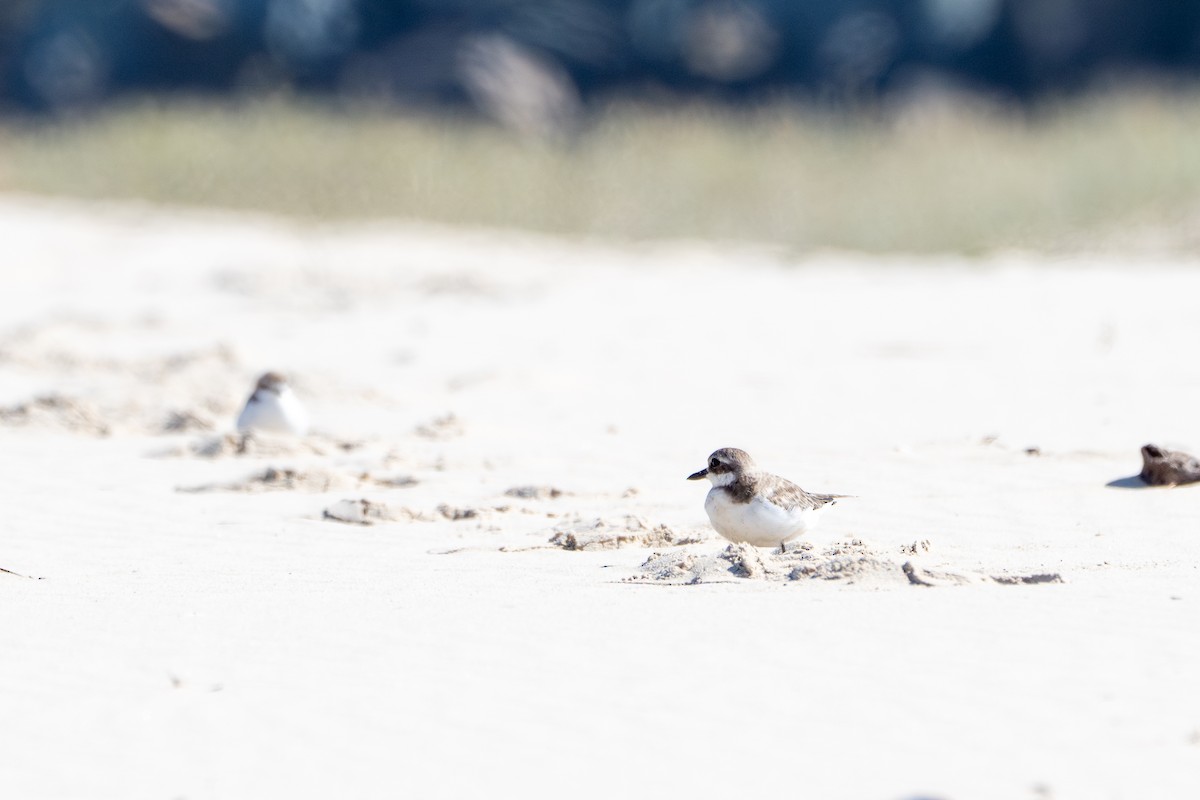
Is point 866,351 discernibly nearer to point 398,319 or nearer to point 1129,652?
point 398,319

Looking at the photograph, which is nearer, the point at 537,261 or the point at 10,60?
the point at 537,261

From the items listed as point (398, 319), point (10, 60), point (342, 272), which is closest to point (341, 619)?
point (398, 319)

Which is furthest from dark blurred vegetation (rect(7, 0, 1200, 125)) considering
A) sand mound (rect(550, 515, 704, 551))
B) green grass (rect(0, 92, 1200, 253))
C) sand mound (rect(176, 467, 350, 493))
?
sand mound (rect(550, 515, 704, 551))

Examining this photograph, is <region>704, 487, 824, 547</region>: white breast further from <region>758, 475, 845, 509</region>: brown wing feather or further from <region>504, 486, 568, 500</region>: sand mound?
<region>504, 486, 568, 500</region>: sand mound

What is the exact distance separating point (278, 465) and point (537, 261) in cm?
753

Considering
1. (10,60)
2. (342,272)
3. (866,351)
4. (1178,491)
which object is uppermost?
(10,60)

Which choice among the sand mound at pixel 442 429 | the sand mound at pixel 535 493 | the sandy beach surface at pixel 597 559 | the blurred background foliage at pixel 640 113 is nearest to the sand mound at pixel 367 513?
the sandy beach surface at pixel 597 559

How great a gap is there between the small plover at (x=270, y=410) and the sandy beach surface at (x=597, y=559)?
0.49ft

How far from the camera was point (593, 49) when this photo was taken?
1007 inches

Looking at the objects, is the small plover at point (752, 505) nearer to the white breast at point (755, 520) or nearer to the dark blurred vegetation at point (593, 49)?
the white breast at point (755, 520)

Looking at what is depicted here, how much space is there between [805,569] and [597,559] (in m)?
0.69

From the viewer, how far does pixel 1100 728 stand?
3441 mm

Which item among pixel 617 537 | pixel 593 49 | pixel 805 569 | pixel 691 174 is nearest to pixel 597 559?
pixel 617 537

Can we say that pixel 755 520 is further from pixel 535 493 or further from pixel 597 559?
pixel 535 493
